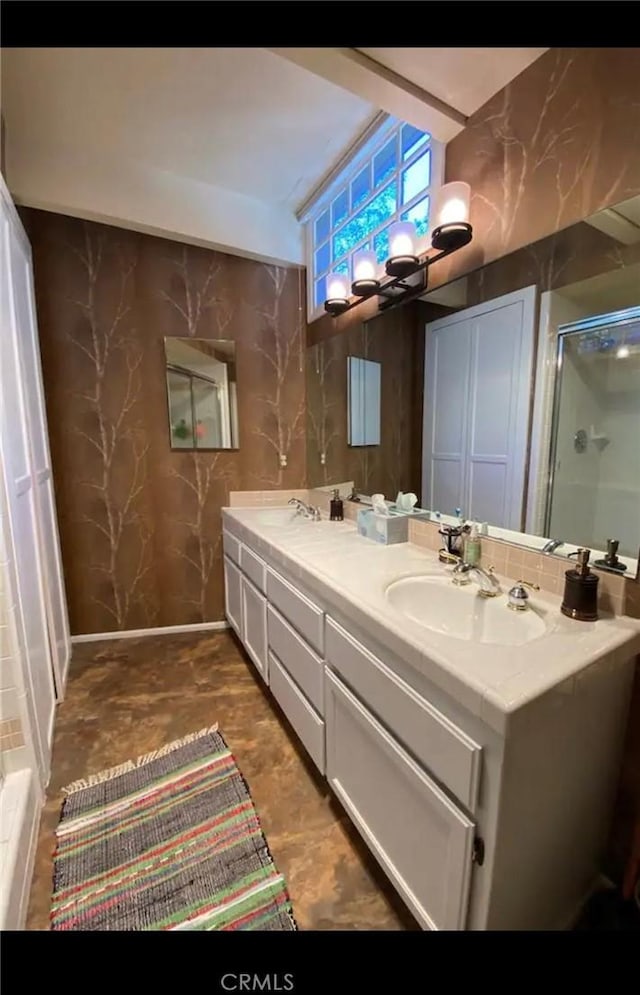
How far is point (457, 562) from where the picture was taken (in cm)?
140

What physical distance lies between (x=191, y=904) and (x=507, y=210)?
2.23m

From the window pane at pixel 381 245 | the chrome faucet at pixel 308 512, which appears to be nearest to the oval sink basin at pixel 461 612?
the chrome faucet at pixel 308 512

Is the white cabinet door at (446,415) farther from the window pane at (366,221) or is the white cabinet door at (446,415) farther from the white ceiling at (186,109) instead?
the white ceiling at (186,109)

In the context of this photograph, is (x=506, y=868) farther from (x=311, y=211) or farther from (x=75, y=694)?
(x=311, y=211)

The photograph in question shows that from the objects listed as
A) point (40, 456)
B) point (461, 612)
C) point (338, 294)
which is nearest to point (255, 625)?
point (461, 612)

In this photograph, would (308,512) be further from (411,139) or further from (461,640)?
(411,139)

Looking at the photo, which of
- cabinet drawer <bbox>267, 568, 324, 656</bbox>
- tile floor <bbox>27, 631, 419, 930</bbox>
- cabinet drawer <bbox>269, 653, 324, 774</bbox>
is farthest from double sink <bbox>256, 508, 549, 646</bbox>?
tile floor <bbox>27, 631, 419, 930</bbox>

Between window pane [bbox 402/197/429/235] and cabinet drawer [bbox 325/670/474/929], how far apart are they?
1.70 metres

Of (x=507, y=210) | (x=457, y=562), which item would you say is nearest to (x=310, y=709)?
(x=457, y=562)

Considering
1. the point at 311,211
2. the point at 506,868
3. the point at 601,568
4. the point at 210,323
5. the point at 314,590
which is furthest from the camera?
the point at 210,323

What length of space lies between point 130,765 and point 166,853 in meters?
0.44

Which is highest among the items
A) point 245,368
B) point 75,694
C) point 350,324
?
point 350,324

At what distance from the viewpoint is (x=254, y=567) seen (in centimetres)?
Result: 199

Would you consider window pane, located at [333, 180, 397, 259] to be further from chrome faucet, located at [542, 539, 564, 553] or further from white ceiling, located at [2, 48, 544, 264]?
chrome faucet, located at [542, 539, 564, 553]
